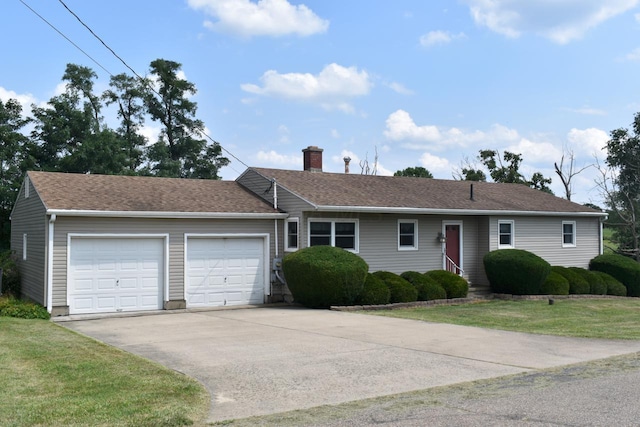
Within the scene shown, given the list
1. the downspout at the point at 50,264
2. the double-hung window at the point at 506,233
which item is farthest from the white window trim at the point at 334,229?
the downspout at the point at 50,264

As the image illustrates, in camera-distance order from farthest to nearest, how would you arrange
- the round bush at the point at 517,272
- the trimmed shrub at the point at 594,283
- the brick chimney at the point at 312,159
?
the brick chimney at the point at 312,159
the trimmed shrub at the point at 594,283
the round bush at the point at 517,272

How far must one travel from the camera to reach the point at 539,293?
68.9ft

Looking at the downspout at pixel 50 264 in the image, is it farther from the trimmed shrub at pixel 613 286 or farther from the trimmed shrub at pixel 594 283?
the trimmed shrub at pixel 613 286

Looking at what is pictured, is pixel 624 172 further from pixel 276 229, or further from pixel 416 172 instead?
pixel 276 229

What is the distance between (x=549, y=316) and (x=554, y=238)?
30.3 ft

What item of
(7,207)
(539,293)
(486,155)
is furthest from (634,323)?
(486,155)

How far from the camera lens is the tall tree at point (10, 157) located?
26.5 m

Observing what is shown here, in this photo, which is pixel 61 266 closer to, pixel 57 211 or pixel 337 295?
pixel 57 211

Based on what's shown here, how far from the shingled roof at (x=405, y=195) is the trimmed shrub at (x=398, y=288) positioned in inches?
86.0

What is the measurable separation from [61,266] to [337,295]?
7.16 meters

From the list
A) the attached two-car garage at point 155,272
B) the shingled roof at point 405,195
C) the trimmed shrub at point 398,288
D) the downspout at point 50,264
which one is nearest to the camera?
the downspout at point 50,264

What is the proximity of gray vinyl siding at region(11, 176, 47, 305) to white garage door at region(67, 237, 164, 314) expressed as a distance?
2.61 ft

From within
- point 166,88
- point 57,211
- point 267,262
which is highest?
point 166,88

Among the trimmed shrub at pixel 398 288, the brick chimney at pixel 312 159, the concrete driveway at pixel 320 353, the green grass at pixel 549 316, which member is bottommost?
the green grass at pixel 549 316
